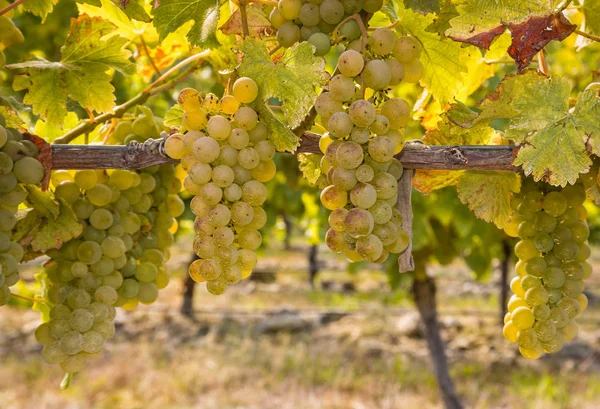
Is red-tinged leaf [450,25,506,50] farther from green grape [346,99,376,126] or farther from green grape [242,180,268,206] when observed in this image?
green grape [242,180,268,206]

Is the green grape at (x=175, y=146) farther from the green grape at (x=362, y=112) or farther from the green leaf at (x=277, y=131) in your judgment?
the green grape at (x=362, y=112)


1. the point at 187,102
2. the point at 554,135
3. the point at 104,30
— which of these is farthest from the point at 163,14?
the point at 554,135

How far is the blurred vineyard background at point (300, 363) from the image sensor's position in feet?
17.3

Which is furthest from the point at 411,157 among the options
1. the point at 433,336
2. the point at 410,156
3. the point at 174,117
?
the point at 433,336

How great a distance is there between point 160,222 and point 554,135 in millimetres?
709

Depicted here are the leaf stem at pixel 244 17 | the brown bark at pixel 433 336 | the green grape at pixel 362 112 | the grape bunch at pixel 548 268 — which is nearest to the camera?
the green grape at pixel 362 112

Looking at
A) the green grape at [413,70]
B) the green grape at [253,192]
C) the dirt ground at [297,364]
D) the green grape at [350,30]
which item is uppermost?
the green grape at [350,30]

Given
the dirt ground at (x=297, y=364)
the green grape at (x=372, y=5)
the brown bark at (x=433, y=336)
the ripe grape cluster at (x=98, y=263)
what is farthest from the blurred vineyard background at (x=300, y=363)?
the green grape at (x=372, y=5)

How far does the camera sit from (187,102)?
0.70 metres

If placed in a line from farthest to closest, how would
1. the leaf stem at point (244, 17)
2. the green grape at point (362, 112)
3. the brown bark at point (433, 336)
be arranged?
1. the brown bark at point (433, 336)
2. the leaf stem at point (244, 17)
3. the green grape at point (362, 112)

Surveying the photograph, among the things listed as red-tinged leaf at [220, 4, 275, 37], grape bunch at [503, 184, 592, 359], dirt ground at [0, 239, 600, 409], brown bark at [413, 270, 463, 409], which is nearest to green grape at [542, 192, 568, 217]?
grape bunch at [503, 184, 592, 359]

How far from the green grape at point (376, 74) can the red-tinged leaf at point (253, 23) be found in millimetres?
199

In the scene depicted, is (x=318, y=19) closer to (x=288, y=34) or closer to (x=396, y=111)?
(x=288, y=34)

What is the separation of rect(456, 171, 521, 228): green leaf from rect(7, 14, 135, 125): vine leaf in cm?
61
